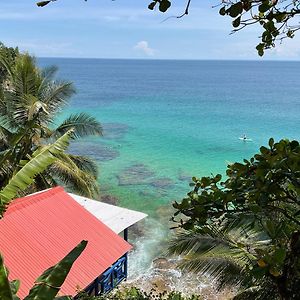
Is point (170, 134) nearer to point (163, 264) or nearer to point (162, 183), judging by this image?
point (162, 183)

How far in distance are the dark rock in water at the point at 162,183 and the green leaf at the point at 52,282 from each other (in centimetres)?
1924

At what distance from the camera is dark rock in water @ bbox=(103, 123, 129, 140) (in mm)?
34281

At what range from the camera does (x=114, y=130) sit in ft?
122

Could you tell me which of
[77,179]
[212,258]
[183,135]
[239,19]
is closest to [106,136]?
[183,135]

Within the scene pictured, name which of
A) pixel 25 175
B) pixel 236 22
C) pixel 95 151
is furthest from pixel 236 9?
pixel 95 151

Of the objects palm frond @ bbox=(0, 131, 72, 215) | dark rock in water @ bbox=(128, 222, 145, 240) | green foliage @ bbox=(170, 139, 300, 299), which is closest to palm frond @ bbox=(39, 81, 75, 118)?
dark rock in water @ bbox=(128, 222, 145, 240)

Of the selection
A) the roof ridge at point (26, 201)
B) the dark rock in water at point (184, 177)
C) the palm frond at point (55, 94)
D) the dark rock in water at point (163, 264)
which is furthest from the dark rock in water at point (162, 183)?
the roof ridge at point (26, 201)

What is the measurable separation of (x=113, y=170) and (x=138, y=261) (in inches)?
432

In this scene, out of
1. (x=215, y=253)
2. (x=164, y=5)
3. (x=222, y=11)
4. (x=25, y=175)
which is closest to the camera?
(x=164, y=5)

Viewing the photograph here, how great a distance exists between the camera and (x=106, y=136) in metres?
34.2

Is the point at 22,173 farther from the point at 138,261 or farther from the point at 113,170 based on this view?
the point at 113,170

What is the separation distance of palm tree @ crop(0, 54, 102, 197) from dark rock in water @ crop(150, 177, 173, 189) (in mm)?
9697

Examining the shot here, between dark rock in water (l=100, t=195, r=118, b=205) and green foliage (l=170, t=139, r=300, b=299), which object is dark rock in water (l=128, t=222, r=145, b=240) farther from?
green foliage (l=170, t=139, r=300, b=299)

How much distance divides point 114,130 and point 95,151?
8195 millimetres
